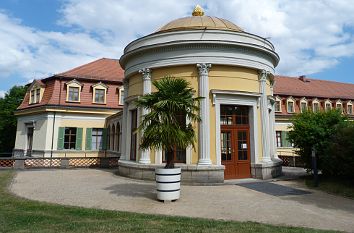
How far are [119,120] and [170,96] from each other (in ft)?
42.6

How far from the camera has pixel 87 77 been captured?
24625mm

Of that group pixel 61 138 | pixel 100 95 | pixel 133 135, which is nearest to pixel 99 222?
pixel 133 135

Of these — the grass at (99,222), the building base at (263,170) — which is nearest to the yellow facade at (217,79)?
the building base at (263,170)

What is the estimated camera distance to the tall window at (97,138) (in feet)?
80.3

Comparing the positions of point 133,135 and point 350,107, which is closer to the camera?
point 133,135

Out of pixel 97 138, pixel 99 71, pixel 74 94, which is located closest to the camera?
pixel 74 94

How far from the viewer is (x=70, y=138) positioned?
934 inches

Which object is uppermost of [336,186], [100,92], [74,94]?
[100,92]

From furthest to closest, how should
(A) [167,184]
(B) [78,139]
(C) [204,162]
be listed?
1. (B) [78,139]
2. (C) [204,162]
3. (A) [167,184]

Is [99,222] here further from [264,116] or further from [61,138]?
[61,138]

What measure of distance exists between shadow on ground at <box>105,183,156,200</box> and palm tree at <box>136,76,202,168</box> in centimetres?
156

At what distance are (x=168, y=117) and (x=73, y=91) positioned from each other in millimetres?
18158

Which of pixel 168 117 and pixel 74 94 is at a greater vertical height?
pixel 74 94

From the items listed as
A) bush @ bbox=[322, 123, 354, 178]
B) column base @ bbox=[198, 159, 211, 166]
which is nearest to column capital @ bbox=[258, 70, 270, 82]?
bush @ bbox=[322, 123, 354, 178]
